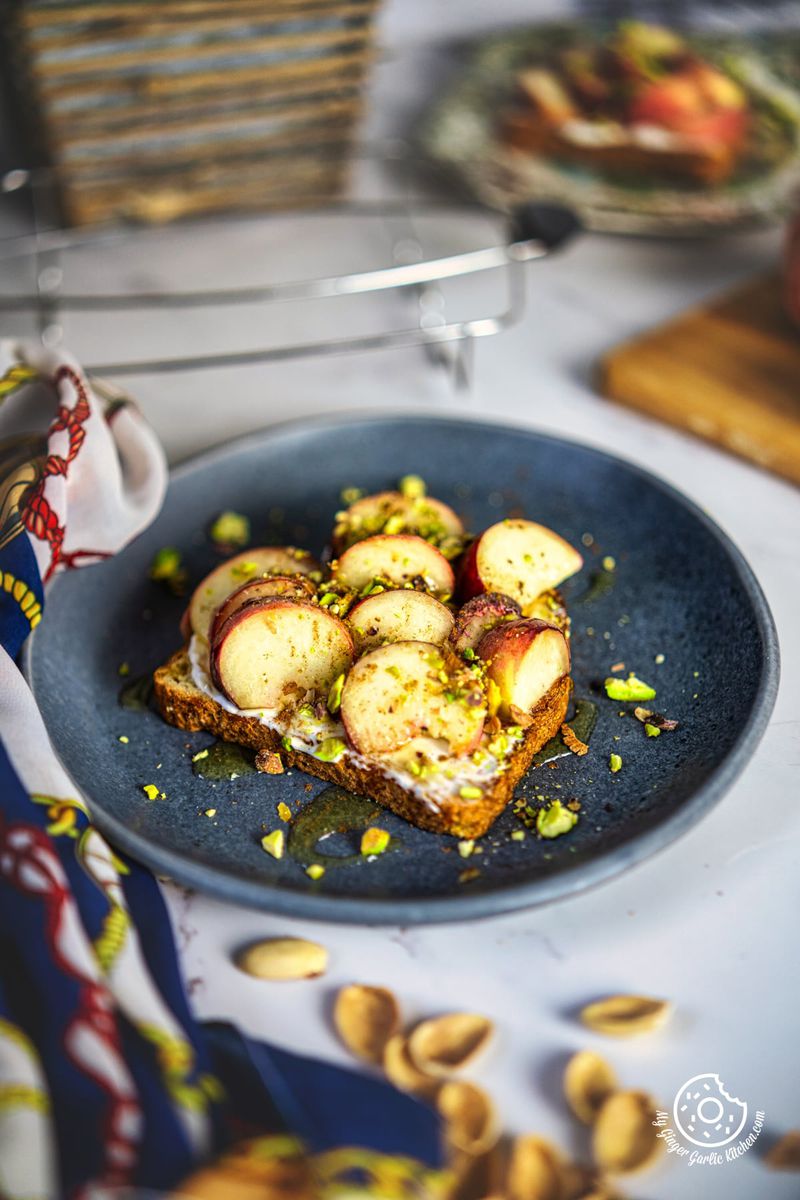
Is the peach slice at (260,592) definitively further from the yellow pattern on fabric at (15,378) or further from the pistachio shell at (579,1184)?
the pistachio shell at (579,1184)

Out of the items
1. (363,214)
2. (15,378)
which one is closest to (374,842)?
(15,378)

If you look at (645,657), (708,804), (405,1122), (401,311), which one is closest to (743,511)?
(645,657)

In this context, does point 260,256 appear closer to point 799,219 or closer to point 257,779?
point 799,219

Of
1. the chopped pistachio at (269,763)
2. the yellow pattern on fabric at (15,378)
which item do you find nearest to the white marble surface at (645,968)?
the chopped pistachio at (269,763)

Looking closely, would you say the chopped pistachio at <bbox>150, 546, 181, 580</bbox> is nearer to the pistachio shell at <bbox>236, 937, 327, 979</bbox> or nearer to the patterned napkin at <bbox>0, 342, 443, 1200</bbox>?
the patterned napkin at <bbox>0, 342, 443, 1200</bbox>

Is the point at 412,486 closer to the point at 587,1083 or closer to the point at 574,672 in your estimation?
the point at 574,672
